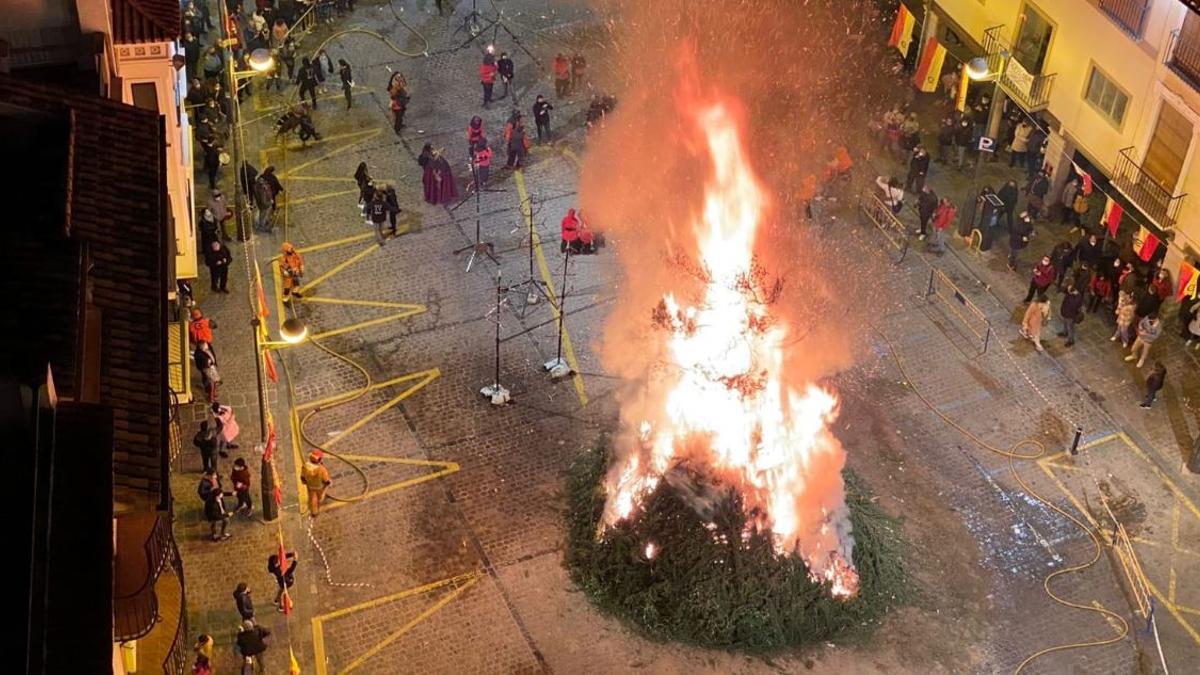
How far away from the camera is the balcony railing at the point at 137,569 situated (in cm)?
2178

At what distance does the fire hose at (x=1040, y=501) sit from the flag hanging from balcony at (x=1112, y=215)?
6.35m

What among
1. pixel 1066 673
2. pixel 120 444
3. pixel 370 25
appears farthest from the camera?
pixel 370 25

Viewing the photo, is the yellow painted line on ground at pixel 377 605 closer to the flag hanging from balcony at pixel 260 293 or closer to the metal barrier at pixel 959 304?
the flag hanging from balcony at pixel 260 293

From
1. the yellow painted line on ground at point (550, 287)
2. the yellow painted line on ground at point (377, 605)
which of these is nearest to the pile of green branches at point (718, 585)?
the yellow painted line on ground at point (377, 605)

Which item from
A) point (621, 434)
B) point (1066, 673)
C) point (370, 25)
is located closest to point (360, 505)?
point (621, 434)

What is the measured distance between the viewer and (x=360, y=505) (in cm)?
3238

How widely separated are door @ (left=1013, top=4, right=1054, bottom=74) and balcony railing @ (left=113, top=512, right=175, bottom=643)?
25.6 metres

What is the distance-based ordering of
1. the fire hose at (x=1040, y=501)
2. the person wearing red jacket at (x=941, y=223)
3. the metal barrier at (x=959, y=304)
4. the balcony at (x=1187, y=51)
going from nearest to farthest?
the fire hose at (x=1040, y=501), the balcony at (x=1187, y=51), the metal barrier at (x=959, y=304), the person wearing red jacket at (x=941, y=223)

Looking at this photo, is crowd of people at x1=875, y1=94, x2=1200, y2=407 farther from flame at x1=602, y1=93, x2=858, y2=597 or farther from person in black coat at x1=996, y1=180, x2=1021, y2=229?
flame at x1=602, y1=93, x2=858, y2=597

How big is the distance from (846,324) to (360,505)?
1189cm

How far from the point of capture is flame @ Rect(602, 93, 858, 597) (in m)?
30.4

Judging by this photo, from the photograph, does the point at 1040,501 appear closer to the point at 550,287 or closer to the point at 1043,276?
the point at 1043,276

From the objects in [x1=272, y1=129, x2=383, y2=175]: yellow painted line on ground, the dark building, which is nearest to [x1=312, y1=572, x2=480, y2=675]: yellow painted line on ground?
the dark building

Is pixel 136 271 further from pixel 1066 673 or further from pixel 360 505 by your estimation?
pixel 1066 673
